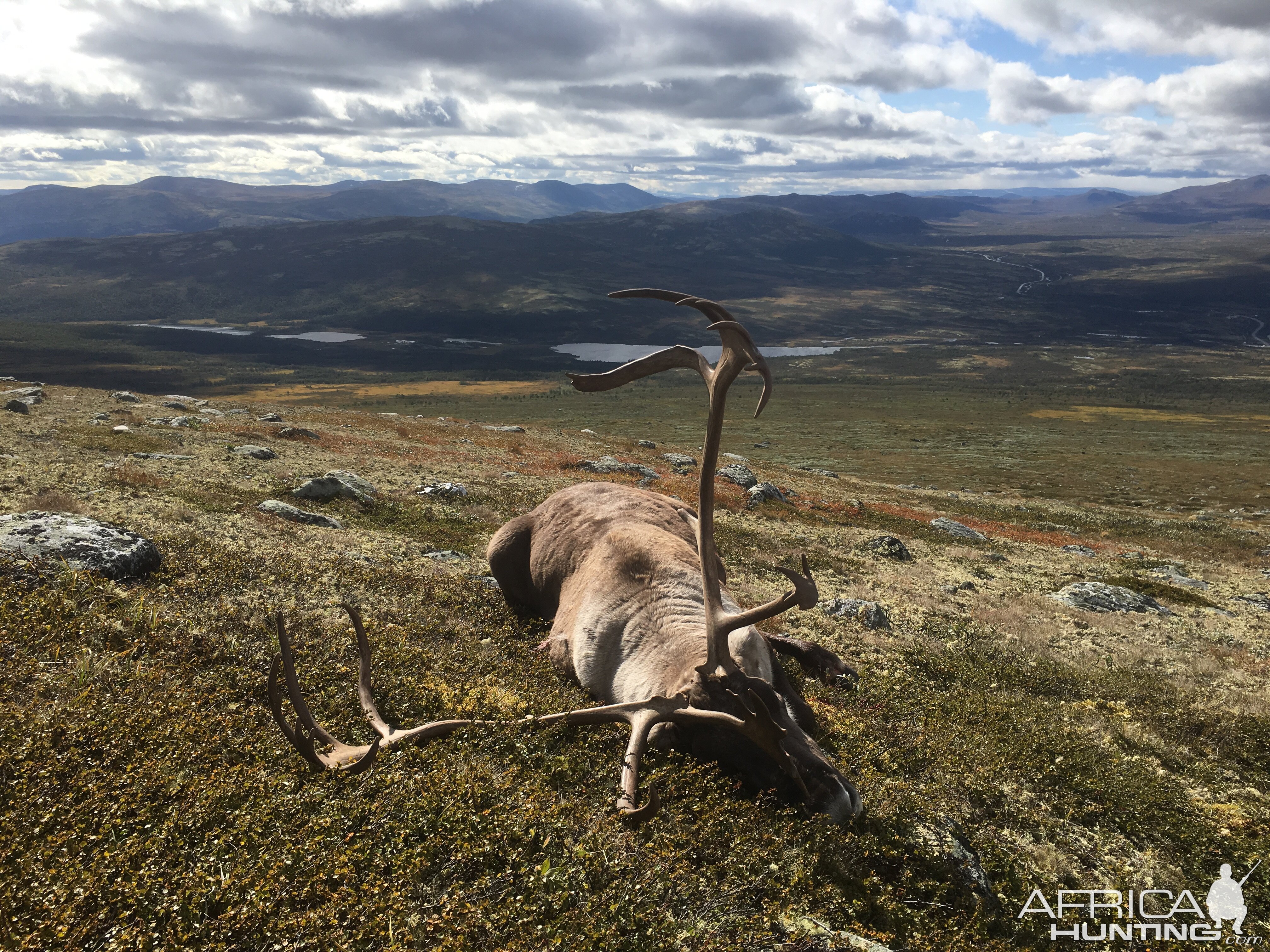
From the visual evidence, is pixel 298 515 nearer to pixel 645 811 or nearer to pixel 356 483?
pixel 356 483

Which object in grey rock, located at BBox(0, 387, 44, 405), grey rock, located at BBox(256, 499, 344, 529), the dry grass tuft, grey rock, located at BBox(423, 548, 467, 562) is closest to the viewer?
the dry grass tuft

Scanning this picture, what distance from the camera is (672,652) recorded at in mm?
7555

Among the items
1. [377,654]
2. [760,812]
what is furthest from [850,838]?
[377,654]

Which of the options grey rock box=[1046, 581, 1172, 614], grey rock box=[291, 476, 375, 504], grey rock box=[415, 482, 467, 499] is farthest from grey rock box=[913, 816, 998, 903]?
grey rock box=[415, 482, 467, 499]

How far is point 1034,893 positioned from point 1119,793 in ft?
9.11

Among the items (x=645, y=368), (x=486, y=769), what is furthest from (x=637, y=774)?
(x=645, y=368)

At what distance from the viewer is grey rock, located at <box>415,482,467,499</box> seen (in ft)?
76.6

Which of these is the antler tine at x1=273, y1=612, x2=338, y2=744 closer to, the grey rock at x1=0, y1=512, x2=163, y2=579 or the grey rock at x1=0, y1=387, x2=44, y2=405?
the grey rock at x1=0, y1=512, x2=163, y2=579

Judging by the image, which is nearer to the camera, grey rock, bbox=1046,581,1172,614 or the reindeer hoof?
the reindeer hoof

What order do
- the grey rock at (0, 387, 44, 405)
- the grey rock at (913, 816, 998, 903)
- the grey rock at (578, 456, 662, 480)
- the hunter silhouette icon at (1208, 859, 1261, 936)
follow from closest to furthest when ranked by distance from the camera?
the grey rock at (913, 816, 998, 903) → the hunter silhouette icon at (1208, 859, 1261, 936) → the grey rock at (578, 456, 662, 480) → the grey rock at (0, 387, 44, 405)

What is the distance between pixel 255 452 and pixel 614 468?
17.6 meters

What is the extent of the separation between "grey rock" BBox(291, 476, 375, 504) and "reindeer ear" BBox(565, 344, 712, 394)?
15.4m

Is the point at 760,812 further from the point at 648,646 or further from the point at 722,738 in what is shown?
the point at 648,646

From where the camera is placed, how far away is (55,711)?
547 centimetres
